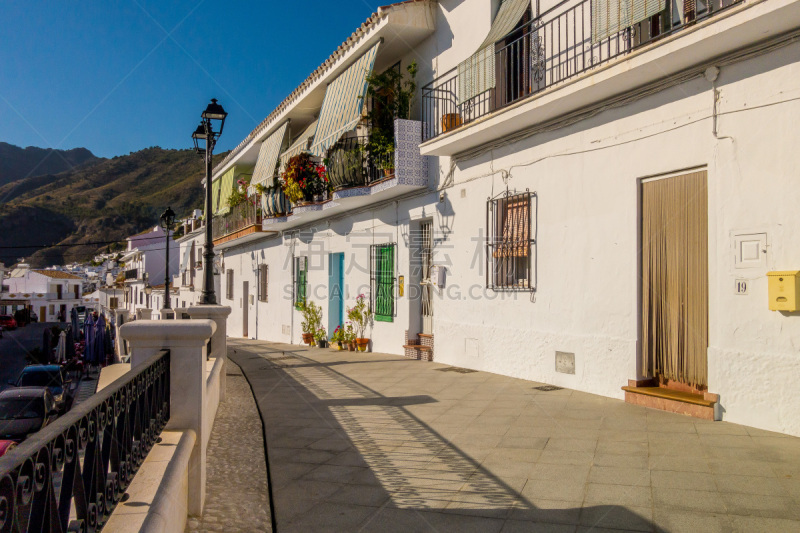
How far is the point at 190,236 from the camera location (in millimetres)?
32781

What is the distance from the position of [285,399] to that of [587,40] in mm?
6053

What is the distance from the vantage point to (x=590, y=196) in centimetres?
711

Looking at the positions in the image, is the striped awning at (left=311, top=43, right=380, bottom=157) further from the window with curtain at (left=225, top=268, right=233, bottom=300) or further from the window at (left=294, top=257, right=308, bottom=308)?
the window with curtain at (left=225, top=268, right=233, bottom=300)

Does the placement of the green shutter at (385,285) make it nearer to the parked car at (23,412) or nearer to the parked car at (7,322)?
the parked car at (23,412)

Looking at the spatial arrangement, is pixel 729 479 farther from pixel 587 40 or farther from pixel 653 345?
pixel 587 40

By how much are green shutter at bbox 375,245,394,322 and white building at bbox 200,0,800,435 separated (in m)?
0.07

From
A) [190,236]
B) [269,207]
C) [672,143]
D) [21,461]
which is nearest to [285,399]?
[672,143]

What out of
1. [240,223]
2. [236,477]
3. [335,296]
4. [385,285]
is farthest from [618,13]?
[240,223]

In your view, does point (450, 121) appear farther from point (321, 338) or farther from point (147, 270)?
point (147, 270)

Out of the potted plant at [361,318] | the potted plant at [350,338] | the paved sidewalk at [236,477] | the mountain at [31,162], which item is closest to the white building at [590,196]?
the potted plant at [361,318]

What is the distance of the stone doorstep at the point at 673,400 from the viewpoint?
217 inches

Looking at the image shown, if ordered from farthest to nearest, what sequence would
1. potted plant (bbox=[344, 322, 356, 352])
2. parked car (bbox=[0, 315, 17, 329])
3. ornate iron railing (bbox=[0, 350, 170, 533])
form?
1. parked car (bbox=[0, 315, 17, 329])
2. potted plant (bbox=[344, 322, 356, 352])
3. ornate iron railing (bbox=[0, 350, 170, 533])

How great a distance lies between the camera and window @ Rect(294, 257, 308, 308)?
644 inches

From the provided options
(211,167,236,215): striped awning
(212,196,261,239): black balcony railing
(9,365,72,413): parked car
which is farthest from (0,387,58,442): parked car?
(211,167,236,215): striped awning
